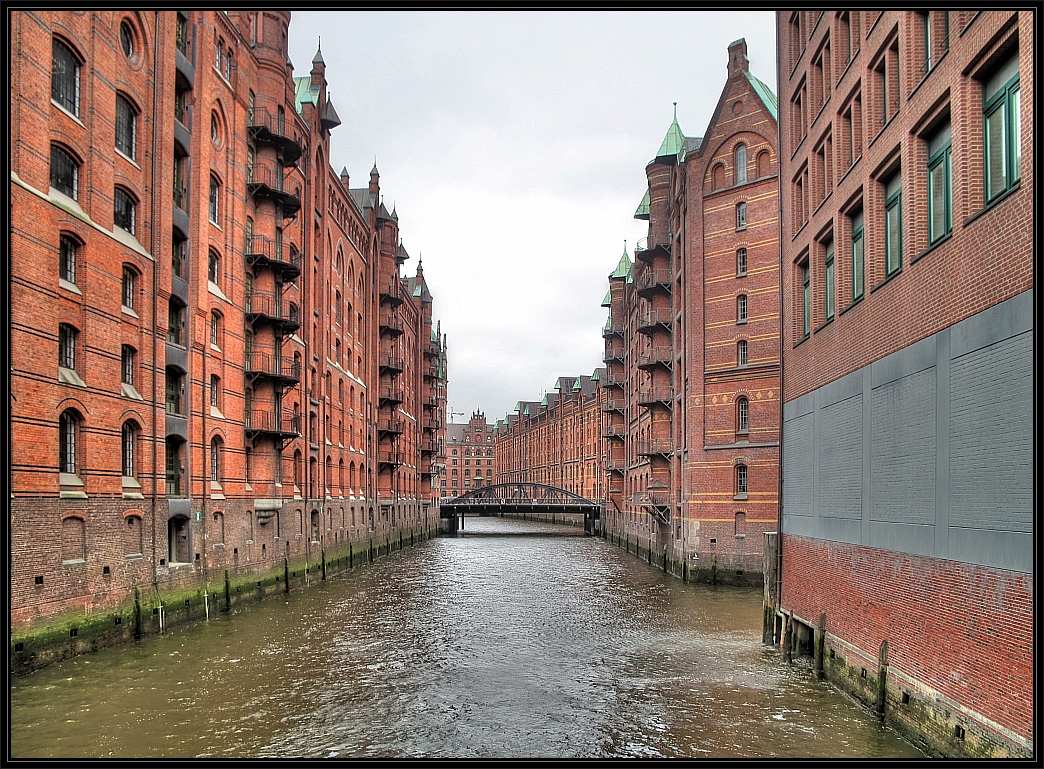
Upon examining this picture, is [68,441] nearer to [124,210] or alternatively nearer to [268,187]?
[124,210]

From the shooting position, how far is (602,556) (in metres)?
52.5

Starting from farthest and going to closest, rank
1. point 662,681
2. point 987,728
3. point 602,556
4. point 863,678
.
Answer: point 602,556
point 662,681
point 863,678
point 987,728

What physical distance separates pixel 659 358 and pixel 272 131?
21.4 meters

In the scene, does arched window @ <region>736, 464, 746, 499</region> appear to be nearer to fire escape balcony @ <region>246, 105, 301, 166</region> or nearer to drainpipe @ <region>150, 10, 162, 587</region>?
fire escape balcony @ <region>246, 105, 301, 166</region>

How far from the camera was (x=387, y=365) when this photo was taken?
55.6 meters

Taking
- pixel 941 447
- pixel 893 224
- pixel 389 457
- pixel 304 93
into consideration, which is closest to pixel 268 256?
pixel 304 93

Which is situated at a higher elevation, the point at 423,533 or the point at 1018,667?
the point at 1018,667

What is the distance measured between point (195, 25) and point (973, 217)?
2260cm

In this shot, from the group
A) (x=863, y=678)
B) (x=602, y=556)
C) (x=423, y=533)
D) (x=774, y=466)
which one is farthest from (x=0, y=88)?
(x=423, y=533)

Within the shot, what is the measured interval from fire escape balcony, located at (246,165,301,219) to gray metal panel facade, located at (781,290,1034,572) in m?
20.9

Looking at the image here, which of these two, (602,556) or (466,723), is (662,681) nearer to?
(466,723)

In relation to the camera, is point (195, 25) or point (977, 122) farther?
point (195, 25)

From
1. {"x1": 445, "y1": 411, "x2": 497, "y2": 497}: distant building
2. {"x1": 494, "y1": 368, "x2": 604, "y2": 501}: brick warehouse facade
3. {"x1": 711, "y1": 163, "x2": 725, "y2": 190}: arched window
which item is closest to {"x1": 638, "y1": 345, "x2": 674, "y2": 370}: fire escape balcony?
{"x1": 711, "y1": 163, "x2": 725, "y2": 190}: arched window

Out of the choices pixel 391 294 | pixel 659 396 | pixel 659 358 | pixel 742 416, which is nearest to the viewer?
pixel 742 416
